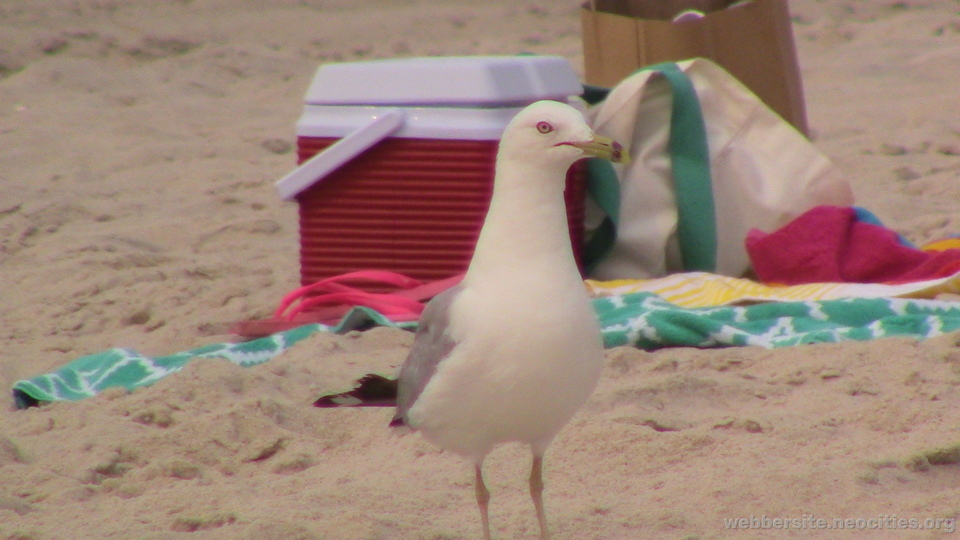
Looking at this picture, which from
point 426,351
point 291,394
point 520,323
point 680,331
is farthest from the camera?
point 680,331

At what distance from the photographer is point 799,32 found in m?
6.45

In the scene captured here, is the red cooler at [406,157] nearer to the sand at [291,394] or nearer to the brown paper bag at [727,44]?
the sand at [291,394]

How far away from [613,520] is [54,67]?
413 cm

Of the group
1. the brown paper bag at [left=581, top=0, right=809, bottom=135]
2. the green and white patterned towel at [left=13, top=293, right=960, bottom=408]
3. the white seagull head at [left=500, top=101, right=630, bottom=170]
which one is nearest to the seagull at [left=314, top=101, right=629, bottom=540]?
the white seagull head at [left=500, top=101, right=630, bottom=170]

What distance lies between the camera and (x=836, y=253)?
98.1 inches

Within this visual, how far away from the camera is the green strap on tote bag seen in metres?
2.59

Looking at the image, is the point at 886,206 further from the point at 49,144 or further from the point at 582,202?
the point at 49,144

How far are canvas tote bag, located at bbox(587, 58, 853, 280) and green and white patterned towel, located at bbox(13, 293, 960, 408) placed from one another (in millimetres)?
349

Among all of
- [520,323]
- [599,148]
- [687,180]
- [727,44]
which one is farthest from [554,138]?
[727,44]

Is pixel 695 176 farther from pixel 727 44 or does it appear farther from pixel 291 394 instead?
pixel 291 394

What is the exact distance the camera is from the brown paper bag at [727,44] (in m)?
2.85

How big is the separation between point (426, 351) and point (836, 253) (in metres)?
1.44

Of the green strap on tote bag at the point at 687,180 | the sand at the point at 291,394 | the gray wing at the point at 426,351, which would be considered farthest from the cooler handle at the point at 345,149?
the gray wing at the point at 426,351

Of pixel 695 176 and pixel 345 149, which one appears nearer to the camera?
pixel 345 149
